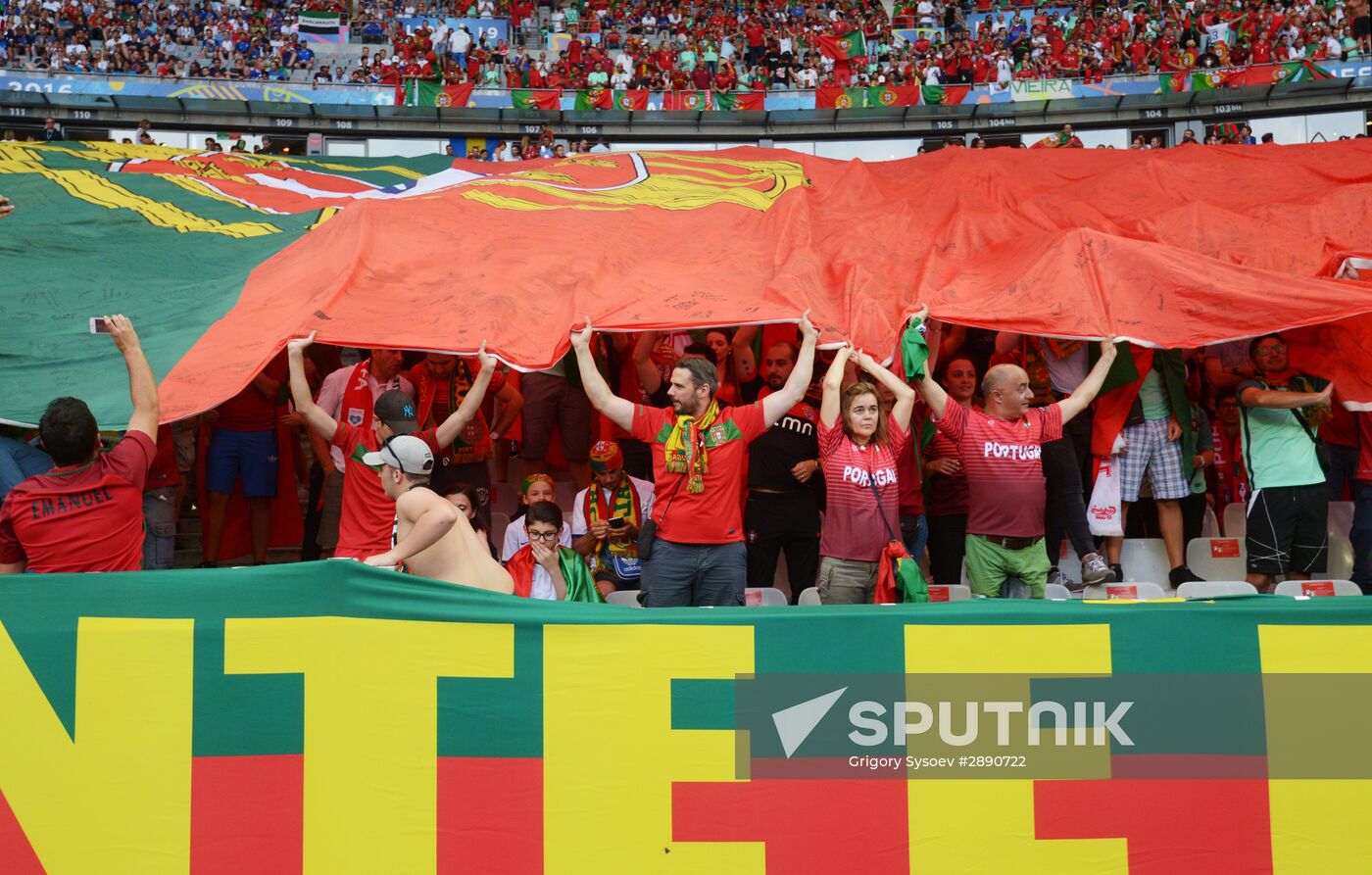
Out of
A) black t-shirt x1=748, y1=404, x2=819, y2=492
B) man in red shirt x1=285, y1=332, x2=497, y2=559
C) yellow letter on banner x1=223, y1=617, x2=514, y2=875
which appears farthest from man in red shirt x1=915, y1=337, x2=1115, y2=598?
yellow letter on banner x1=223, y1=617, x2=514, y2=875

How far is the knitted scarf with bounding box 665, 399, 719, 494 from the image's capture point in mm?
5801

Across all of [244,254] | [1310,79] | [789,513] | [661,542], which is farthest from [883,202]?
[1310,79]

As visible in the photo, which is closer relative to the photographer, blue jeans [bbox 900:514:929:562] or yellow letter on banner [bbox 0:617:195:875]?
yellow letter on banner [bbox 0:617:195:875]

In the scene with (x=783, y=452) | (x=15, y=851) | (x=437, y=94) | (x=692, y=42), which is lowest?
(x=15, y=851)

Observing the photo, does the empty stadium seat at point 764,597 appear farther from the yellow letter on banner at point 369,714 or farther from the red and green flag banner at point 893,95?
the red and green flag banner at point 893,95

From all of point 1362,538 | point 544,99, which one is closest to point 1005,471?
point 1362,538

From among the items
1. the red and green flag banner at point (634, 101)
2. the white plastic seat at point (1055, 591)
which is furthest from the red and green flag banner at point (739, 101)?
the white plastic seat at point (1055, 591)

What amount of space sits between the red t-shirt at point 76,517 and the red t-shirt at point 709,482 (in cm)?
222

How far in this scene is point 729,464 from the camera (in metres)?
5.85

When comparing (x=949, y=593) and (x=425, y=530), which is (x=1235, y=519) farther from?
(x=425, y=530)

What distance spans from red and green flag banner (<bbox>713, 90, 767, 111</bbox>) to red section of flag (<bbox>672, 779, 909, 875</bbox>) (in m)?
19.9

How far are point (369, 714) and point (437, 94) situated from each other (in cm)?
2022

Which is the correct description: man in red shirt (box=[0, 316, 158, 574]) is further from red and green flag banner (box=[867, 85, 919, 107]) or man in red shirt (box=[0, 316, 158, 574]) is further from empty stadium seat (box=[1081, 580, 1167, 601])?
red and green flag banner (box=[867, 85, 919, 107])

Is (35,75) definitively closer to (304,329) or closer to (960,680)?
(304,329)
